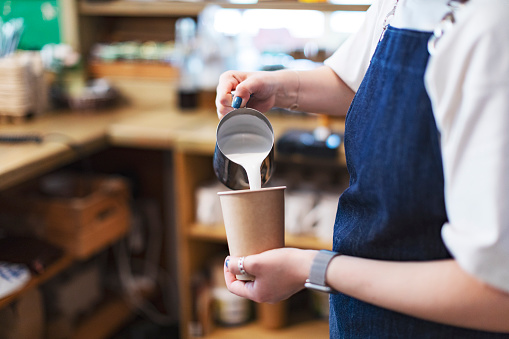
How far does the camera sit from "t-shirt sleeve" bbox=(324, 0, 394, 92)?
870 mm

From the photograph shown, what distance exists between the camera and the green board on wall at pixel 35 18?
230cm

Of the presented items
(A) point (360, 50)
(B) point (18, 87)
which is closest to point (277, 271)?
(A) point (360, 50)

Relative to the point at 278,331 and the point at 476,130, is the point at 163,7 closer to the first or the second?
the point at 278,331

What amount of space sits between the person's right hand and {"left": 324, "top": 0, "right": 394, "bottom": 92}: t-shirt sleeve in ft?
0.39

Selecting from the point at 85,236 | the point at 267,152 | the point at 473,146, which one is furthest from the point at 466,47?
the point at 85,236

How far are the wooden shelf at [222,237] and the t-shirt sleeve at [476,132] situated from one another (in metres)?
1.12

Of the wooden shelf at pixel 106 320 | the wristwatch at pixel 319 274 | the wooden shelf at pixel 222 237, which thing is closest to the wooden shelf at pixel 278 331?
the wooden shelf at pixel 222 237

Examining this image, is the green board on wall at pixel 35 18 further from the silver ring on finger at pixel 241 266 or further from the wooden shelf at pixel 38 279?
the silver ring on finger at pixel 241 266

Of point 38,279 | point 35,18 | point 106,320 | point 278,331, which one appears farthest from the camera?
point 35,18

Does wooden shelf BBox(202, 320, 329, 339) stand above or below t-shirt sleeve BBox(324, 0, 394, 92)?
below

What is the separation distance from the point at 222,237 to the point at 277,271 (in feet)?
3.63

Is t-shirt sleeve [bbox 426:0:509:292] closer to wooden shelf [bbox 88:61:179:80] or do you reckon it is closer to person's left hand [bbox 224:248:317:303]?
person's left hand [bbox 224:248:317:303]

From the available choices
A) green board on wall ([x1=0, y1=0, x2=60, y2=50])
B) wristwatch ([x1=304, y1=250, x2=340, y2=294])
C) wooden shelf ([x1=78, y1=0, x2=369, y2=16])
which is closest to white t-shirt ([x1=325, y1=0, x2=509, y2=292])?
wristwatch ([x1=304, y1=250, x2=340, y2=294])

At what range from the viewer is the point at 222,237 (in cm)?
183
